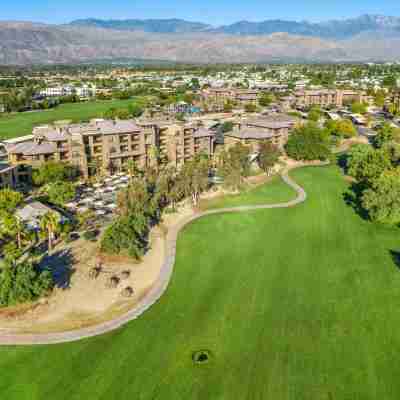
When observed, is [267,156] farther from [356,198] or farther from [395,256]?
[395,256]

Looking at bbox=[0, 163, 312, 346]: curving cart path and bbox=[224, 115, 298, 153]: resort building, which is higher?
bbox=[224, 115, 298, 153]: resort building

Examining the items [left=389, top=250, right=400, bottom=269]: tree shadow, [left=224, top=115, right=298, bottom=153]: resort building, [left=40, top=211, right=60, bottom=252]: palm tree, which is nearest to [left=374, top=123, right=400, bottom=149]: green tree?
[left=224, top=115, right=298, bottom=153]: resort building

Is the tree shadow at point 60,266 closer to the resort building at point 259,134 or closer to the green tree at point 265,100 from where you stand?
the resort building at point 259,134

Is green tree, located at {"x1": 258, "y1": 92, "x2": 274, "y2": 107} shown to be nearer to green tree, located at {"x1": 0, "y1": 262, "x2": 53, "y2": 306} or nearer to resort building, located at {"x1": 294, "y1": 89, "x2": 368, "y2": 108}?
resort building, located at {"x1": 294, "y1": 89, "x2": 368, "y2": 108}

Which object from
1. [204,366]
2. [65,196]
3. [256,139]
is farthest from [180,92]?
[204,366]

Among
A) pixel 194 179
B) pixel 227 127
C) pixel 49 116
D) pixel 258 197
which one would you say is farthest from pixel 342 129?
pixel 49 116

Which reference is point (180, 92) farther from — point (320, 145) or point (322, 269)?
point (322, 269)
